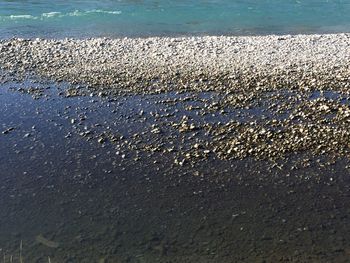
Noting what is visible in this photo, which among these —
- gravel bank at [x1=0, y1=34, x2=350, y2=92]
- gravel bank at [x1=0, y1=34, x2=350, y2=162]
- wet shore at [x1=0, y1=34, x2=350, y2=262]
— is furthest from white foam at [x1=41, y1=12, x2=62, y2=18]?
wet shore at [x1=0, y1=34, x2=350, y2=262]

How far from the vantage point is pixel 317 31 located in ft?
95.1

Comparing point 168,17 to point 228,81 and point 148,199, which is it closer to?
point 228,81

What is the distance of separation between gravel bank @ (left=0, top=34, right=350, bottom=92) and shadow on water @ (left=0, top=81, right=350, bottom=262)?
3.27 m

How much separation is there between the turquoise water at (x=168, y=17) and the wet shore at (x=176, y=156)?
7327 millimetres

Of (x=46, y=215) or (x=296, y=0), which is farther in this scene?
(x=296, y=0)

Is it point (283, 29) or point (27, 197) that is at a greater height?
point (283, 29)

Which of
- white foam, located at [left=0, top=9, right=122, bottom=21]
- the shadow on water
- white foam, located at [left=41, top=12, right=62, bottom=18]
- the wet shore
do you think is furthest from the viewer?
white foam, located at [left=41, top=12, right=62, bottom=18]

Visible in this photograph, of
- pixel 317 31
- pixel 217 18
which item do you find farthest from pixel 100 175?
pixel 217 18

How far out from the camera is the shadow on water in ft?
32.6

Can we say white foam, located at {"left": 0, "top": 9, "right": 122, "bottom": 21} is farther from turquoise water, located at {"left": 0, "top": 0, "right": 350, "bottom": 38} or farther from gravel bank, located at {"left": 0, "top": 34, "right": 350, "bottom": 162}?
gravel bank, located at {"left": 0, "top": 34, "right": 350, "bottom": 162}

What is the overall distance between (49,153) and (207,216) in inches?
216

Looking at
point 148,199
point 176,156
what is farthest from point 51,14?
point 148,199

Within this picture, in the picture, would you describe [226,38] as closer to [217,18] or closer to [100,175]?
[217,18]

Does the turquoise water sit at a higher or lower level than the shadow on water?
higher
